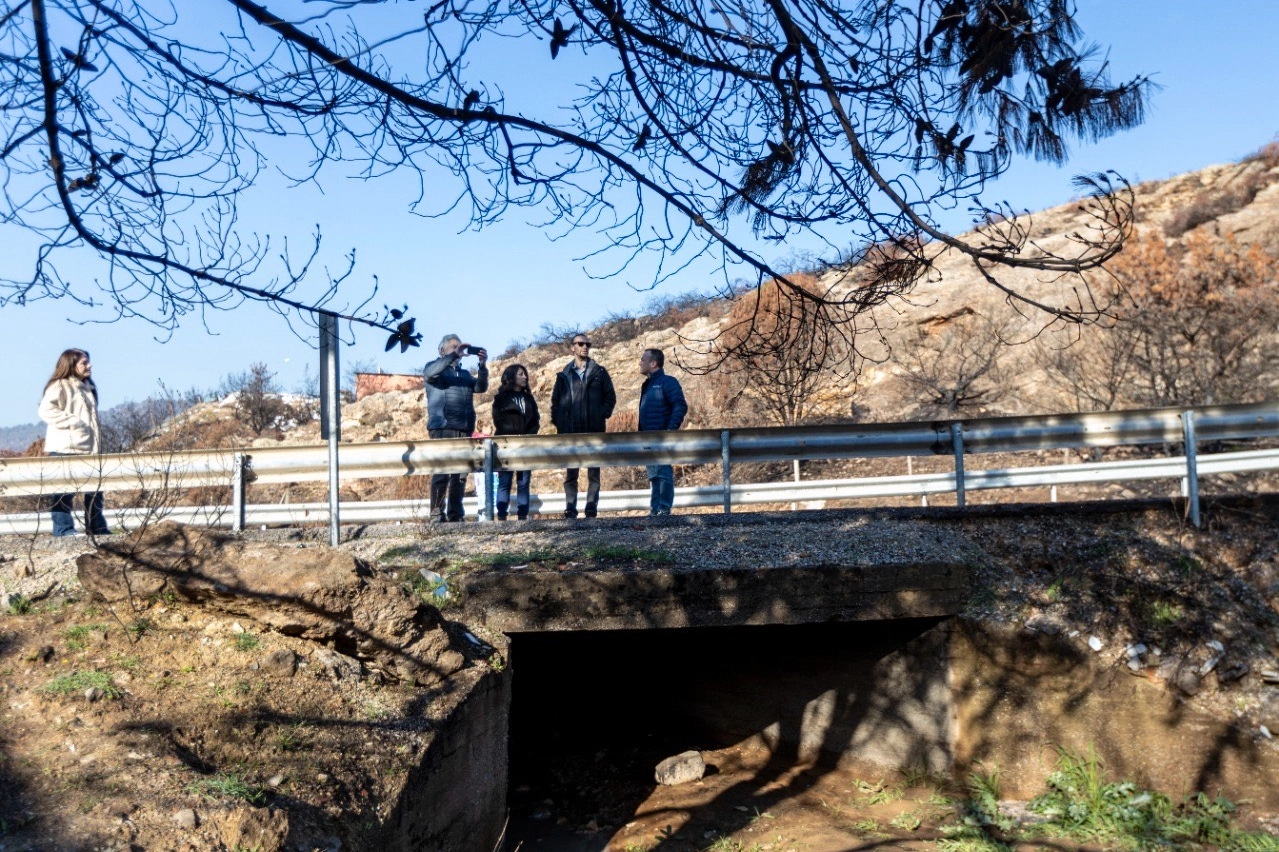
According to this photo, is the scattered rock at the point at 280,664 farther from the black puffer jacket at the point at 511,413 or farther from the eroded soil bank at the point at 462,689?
the black puffer jacket at the point at 511,413

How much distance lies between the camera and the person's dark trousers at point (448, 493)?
10.2 m

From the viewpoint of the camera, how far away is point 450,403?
1065cm

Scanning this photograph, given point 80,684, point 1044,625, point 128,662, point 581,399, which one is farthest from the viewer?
point 581,399

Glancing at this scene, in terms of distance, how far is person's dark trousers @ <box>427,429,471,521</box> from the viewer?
10.2 meters

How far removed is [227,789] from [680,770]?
481 centimetres

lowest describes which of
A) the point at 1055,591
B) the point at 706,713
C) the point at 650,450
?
the point at 706,713

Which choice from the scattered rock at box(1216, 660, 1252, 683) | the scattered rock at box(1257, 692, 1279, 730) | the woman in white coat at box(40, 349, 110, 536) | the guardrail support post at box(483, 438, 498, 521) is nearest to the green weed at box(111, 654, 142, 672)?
the guardrail support post at box(483, 438, 498, 521)

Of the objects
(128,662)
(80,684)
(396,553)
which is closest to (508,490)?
(396,553)

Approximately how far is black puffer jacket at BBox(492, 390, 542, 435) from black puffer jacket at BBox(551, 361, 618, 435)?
0.40 m

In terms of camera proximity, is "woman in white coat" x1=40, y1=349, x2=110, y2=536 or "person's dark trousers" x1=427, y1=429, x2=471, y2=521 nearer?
"woman in white coat" x1=40, y1=349, x2=110, y2=536

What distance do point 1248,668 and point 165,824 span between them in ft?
21.8

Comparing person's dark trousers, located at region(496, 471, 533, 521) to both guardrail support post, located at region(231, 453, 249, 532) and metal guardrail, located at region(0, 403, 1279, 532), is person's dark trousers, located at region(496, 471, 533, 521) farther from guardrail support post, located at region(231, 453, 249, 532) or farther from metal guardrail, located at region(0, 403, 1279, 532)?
guardrail support post, located at region(231, 453, 249, 532)

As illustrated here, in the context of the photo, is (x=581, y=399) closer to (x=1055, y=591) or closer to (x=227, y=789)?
(x=1055, y=591)

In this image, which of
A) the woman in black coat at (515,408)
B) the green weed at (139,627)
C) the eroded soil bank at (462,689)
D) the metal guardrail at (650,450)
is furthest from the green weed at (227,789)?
the woman in black coat at (515,408)
